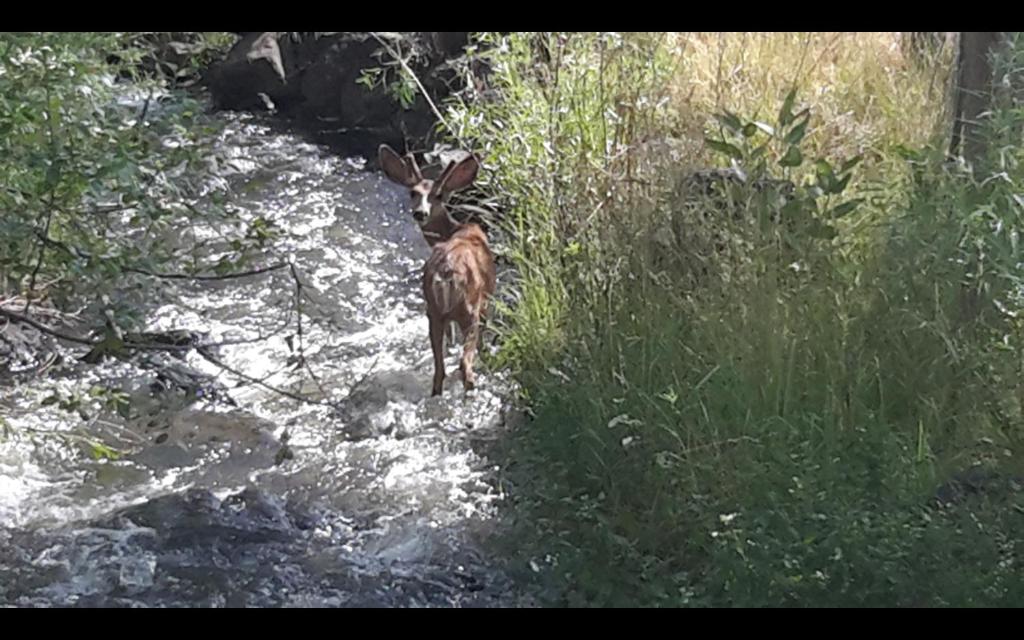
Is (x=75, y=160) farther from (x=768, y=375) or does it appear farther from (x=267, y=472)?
(x=768, y=375)

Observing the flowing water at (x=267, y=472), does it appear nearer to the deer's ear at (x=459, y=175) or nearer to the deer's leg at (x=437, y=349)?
the deer's leg at (x=437, y=349)

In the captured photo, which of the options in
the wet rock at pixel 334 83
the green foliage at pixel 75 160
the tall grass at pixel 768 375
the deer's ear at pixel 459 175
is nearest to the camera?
the tall grass at pixel 768 375

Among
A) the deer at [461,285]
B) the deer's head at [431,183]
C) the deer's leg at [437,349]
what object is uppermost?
the deer's head at [431,183]

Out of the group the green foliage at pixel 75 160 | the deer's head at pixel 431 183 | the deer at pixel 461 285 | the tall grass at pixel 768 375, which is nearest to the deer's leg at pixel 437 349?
the deer at pixel 461 285

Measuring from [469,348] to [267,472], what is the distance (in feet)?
3.81

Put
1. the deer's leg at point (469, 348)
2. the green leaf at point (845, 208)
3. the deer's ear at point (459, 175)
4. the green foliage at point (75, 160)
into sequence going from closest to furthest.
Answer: the green foliage at point (75, 160) → the green leaf at point (845, 208) → the deer's leg at point (469, 348) → the deer's ear at point (459, 175)

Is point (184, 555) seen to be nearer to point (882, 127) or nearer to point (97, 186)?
point (97, 186)

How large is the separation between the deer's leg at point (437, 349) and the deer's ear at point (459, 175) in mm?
943

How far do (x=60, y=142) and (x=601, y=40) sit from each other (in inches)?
116

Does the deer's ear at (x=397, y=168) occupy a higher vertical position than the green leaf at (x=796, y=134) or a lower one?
higher

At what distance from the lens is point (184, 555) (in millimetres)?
4363

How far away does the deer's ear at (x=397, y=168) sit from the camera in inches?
273

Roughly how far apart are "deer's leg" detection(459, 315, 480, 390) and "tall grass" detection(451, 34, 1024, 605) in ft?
0.68
